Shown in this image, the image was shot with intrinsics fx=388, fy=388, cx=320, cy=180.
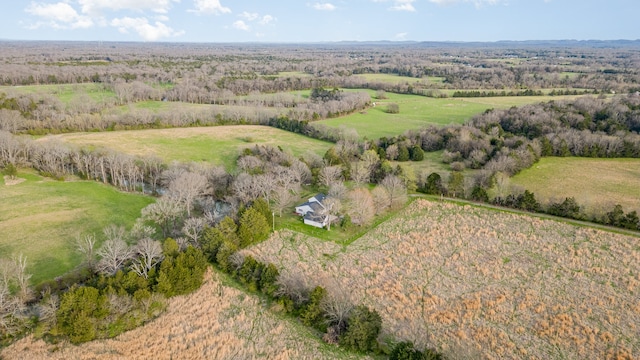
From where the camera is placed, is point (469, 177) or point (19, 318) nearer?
point (19, 318)

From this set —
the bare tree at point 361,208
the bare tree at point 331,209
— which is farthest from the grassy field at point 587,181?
the bare tree at point 331,209

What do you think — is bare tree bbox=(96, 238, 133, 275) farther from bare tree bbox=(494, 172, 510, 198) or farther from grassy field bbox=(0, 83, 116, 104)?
grassy field bbox=(0, 83, 116, 104)

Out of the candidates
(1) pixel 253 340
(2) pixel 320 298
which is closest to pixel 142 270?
(1) pixel 253 340

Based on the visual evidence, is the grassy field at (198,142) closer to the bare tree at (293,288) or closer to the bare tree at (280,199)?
the bare tree at (280,199)

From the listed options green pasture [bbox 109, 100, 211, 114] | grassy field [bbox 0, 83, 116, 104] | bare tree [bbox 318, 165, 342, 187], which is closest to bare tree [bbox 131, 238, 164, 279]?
bare tree [bbox 318, 165, 342, 187]

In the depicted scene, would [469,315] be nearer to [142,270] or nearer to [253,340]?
[253,340]

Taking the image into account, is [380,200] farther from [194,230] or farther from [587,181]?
[587,181]

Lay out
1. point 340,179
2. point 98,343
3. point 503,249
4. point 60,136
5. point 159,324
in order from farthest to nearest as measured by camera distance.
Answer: point 60,136, point 340,179, point 503,249, point 159,324, point 98,343
